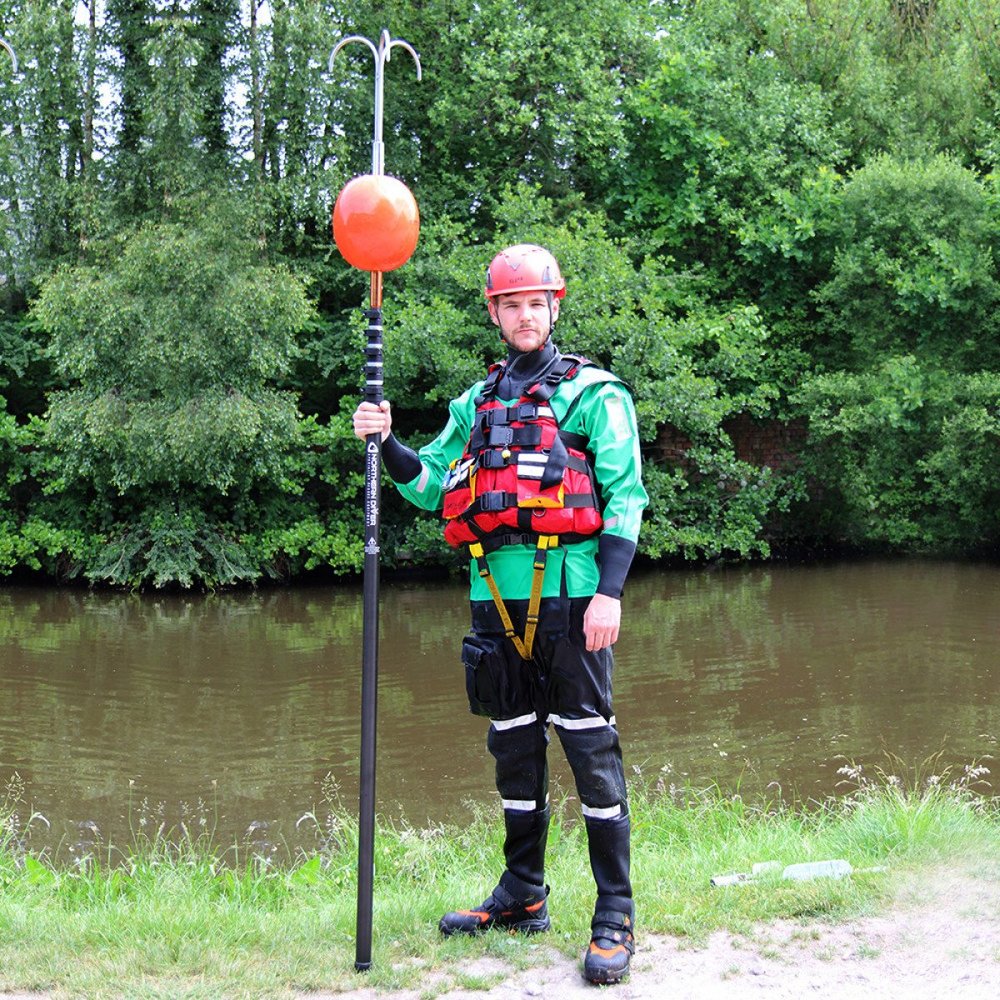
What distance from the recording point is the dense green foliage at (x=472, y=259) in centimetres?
1720

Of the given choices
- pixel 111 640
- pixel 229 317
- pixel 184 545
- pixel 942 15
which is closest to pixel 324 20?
pixel 229 317

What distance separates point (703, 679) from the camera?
11680 millimetres

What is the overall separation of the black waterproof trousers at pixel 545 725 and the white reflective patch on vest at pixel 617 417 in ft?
1.84

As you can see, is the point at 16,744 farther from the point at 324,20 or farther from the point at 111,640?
the point at 324,20

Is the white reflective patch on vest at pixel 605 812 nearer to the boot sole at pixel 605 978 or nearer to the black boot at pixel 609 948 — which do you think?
the black boot at pixel 609 948

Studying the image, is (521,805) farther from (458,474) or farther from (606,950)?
(458,474)

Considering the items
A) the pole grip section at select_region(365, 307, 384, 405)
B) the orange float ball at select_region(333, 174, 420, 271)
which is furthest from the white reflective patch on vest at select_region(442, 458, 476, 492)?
the orange float ball at select_region(333, 174, 420, 271)

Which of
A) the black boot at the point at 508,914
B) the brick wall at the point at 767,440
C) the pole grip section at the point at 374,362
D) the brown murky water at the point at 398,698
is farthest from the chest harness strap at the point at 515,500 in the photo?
the brick wall at the point at 767,440

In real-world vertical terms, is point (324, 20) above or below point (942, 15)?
below

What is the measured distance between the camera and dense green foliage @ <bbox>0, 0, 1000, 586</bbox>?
17203 mm

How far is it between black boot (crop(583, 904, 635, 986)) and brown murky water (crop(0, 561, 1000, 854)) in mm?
3719

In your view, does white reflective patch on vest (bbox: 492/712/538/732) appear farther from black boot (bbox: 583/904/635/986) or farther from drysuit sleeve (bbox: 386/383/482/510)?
drysuit sleeve (bbox: 386/383/482/510)

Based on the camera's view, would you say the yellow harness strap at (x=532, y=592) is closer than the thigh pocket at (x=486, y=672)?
Yes

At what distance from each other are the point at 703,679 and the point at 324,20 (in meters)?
12.4
